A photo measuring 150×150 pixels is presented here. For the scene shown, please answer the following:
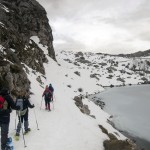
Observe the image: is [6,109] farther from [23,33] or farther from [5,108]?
[23,33]

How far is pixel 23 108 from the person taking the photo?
18.9 meters

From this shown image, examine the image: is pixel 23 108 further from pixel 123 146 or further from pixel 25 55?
pixel 25 55

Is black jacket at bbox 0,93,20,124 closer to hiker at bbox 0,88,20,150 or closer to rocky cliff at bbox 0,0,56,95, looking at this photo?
hiker at bbox 0,88,20,150

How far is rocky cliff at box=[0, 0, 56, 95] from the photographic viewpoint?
1788 inches

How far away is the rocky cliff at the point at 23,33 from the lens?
4542 cm

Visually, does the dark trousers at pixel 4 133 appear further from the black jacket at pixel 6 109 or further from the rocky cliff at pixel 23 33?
the rocky cliff at pixel 23 33

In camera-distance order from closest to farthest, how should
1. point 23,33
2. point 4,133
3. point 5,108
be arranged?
1. point 5,108
2. point 4,133
3. point 23,33

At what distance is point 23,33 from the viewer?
8362 cm

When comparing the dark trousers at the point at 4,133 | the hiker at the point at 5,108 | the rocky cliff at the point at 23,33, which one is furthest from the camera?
the rocky cliff at the point at 23,33

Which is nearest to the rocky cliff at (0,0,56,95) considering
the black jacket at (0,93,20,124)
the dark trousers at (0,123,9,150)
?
the dark trousers at (0,123,9,150)

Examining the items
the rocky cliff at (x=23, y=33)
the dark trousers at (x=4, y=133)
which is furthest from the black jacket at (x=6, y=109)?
the rocky cliff at (x=23, y=33)

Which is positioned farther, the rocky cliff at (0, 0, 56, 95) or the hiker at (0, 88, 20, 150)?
the rocky cliff at (0, 0, 56, 95)

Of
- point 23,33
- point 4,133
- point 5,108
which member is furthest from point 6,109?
point 23,33

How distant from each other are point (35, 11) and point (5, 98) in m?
87.6
